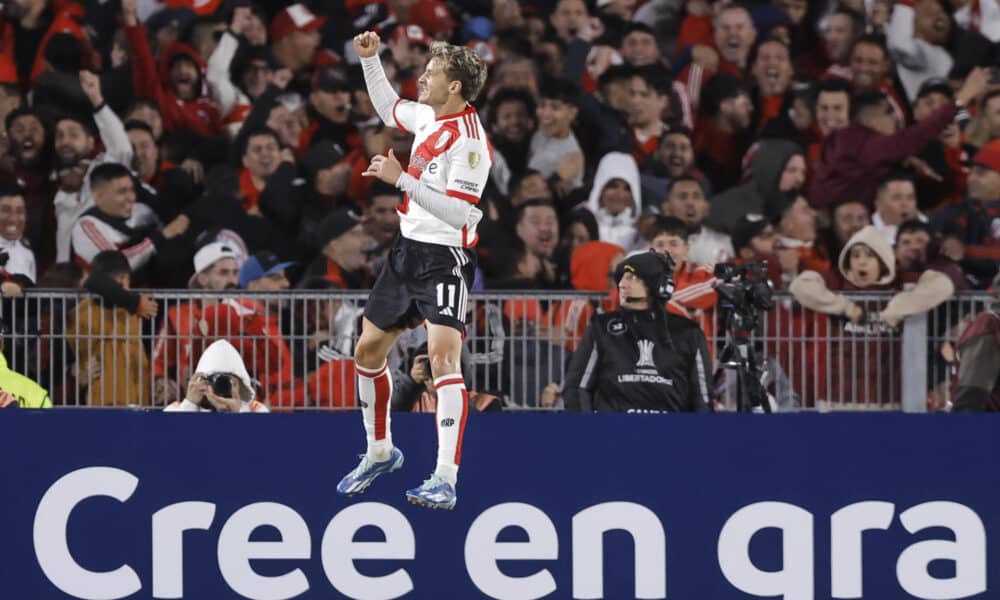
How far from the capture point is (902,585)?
793cm

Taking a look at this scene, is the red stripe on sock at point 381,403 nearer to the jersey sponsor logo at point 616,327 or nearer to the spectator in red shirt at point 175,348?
the jersey sponsor logo at point 616,327

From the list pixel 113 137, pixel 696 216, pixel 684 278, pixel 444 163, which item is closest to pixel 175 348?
pixel 113 137

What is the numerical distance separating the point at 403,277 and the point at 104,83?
6.49 m

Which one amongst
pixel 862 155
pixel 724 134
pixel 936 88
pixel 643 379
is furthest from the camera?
pixel 724 134

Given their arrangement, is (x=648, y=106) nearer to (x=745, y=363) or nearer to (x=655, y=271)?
(x=655, y=271)

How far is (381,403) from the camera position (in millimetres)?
7637

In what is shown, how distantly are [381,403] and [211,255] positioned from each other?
426cm

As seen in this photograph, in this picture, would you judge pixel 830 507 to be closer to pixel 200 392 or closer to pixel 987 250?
pixel 200 392

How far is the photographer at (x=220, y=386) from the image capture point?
9203mm

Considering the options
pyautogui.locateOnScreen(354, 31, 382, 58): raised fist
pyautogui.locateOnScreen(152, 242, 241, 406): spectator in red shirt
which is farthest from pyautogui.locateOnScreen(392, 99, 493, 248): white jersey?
pyautogui.locateOnScreen(152, 242, 241, 406): spectator in red shirt

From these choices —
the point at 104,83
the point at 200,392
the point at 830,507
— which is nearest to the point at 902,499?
the point at 830,507

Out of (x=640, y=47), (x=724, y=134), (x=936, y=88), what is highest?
(x=640, y=47)

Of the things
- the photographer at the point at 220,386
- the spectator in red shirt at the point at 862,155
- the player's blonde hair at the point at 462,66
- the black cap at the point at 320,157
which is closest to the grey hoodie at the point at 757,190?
the spectator in red shirt at the point at 862,155

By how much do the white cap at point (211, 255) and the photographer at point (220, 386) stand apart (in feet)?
7.41
